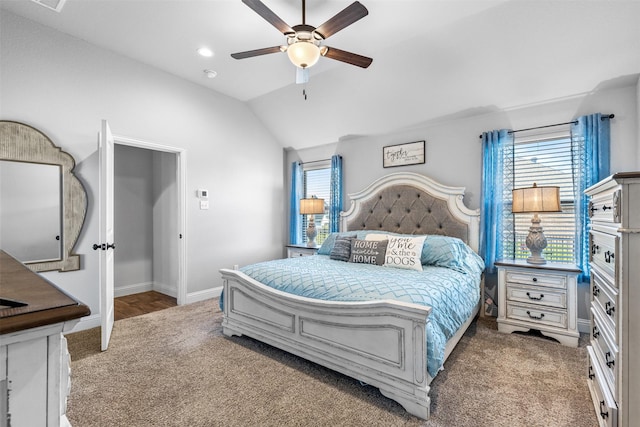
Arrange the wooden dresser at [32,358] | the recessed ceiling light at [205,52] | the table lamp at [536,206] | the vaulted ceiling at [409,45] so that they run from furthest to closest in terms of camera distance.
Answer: the recessed ceiling light at [205,52] → the table lamp at [536,206] → the vaulted ceiling at [409,45] → the wooden dresser at [32,358]

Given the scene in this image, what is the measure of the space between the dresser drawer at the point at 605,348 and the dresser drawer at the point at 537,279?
0.87 m

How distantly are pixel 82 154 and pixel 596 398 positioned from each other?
455 centimetres

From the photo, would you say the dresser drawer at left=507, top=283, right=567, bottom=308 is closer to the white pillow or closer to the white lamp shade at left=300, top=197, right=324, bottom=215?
the white pillow

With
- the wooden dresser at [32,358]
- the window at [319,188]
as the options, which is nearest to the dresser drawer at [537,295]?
the window at [319,188]

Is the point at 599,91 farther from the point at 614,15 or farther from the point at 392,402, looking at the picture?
the point at 392,402

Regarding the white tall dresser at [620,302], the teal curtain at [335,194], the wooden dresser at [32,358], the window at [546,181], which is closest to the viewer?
the wooden dresser at [32,358]

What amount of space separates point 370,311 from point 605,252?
1.30 m

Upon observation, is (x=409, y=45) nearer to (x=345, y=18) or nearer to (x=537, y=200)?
(x=345, y=18)

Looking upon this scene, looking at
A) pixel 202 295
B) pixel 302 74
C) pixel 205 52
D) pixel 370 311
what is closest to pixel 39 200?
pixel 202 295

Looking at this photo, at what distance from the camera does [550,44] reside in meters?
2.57

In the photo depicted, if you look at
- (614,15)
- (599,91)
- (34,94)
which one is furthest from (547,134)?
(34,94)

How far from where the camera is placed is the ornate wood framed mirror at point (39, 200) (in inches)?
105

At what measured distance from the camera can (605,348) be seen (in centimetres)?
158

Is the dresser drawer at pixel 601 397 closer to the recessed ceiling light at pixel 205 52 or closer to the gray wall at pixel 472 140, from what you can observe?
the gray wall at pixel 472 140
